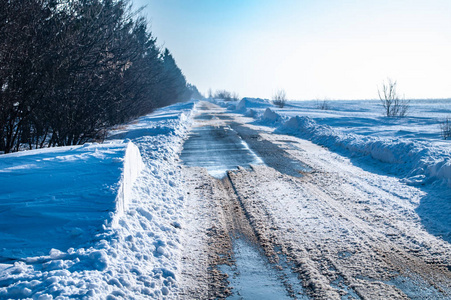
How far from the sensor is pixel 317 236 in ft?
15.0

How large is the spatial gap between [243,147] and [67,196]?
8.56m

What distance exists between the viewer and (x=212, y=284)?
11.3ft

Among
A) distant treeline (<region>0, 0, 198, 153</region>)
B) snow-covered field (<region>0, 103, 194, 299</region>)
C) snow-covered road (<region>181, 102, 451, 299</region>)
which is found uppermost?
distant treeline (<region>0, 0, 198, 153</region>)

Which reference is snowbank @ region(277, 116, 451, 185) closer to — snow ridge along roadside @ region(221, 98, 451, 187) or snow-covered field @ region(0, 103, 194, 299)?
snow ridge along roadside @ region(221, 98, 451, 187)

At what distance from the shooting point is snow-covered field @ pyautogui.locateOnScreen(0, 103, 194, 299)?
10.1ft

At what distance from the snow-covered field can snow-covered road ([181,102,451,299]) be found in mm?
395

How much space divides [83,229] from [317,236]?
3.02m

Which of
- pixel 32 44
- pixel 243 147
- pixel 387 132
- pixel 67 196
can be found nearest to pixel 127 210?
pixel 67 196

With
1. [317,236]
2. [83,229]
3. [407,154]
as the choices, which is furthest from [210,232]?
[407,154]

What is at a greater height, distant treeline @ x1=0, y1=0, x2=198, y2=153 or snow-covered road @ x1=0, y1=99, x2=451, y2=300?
distant treeline @ x1=0, y1=0, x2=198, y2=153

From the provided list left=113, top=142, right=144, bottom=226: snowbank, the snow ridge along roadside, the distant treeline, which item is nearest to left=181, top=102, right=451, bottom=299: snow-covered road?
the snow ridge along roadside

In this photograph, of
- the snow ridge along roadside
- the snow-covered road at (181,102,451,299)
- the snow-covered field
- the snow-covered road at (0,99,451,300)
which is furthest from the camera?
the snow ridge along roadside

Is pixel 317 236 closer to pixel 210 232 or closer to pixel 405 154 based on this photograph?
pixel 210 232

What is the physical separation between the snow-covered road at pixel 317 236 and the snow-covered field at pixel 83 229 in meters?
0.40
